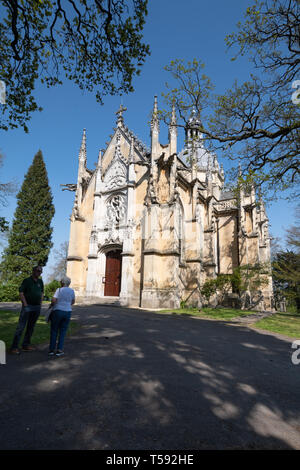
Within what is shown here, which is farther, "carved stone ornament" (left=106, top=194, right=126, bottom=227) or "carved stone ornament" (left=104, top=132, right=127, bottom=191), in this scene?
"carved stone ornament" (left=104, top=132, right=127, bottom=191)

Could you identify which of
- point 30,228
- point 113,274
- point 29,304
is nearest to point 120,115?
point 113,274

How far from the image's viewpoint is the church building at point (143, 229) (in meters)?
17.0

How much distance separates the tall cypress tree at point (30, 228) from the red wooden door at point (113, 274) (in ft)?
39.6

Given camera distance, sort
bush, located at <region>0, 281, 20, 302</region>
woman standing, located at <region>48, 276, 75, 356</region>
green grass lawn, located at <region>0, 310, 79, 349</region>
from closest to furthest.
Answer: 1. woman standing, located at <region>48, 276, 75, 356</region>
2. green grass lawn, located at <region>0, 310, 79, 349</region>
3. bush, located at <region>0, 281, 20, 302</region>

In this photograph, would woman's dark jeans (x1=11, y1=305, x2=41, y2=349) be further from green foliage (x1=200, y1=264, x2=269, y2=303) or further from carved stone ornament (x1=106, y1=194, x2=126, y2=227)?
carved stone ornament (x1=106, y1=194, x2=126, y2=227)

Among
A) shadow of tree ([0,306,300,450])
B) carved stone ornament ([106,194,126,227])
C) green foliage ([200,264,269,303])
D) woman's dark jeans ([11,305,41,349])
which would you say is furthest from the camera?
carved stone ornament ([106,194,126,227])

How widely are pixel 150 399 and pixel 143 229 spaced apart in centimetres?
1577

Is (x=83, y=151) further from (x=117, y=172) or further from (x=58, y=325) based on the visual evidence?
(x=58, y=325)

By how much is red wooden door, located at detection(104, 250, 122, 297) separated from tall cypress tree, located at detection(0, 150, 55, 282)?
1207 centimetres

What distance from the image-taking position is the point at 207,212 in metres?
22.8

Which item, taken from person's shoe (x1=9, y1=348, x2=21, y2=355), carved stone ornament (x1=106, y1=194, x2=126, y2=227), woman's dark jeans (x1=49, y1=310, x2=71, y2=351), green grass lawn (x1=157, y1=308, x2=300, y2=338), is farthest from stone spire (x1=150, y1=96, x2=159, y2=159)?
person's shoe (x1=9, y1=348, x2=21, y2=355)

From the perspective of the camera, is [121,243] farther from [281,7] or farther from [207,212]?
[281,7]

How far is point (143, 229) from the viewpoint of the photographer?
61.5 feet

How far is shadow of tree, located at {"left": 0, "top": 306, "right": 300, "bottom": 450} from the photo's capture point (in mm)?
2352
